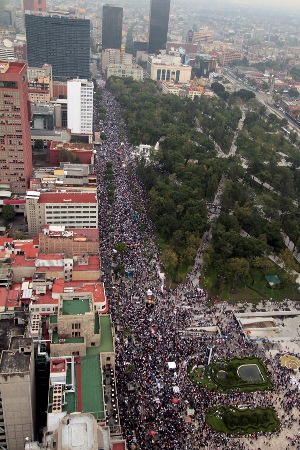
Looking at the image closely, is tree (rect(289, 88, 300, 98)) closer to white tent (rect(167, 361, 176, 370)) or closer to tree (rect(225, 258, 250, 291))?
tree (rect(225, 258, 250, 291))

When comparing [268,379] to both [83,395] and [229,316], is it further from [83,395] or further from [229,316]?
[83,395]

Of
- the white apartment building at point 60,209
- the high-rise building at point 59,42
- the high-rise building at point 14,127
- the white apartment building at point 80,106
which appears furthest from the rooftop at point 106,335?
the high-rise building at point 59,42

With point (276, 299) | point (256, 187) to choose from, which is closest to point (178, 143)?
point (256, 187)

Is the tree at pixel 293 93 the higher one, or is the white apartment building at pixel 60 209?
the white apartment building at pixel 60 209

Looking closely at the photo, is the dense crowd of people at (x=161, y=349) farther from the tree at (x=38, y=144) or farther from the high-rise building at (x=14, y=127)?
the tree at (x=38, y=144)

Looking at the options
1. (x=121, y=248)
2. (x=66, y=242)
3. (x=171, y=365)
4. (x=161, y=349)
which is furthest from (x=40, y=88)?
(x=171, y=365)

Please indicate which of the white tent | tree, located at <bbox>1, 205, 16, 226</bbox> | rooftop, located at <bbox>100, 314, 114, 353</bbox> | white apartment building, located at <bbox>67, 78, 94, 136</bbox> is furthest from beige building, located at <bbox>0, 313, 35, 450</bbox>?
white apartment building, located at <bbox>67, 78, 94, 136</bbox>

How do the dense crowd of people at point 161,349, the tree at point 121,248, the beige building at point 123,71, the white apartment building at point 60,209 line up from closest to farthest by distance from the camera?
the dense crowd of people at point 161,349 → the tree at point 121,248 → the white apartment building at point 60,209 → the beige building at point 123,71
